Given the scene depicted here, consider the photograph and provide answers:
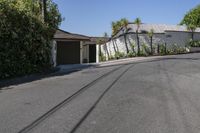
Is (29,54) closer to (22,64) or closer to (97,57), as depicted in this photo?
(22,64)

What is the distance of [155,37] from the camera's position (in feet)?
121

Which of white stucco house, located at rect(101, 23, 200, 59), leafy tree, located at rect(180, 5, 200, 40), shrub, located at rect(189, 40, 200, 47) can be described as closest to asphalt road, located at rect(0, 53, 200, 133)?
white stucco house, located at rect(101, 23, 200, 59)

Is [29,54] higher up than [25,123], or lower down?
higher up

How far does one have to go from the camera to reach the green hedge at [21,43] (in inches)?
624

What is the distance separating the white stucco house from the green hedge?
1729 centimetres

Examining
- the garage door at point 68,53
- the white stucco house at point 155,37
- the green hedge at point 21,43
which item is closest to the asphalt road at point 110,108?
the green hedge at point 21,43

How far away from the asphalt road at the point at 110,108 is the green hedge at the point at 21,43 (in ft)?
13.3

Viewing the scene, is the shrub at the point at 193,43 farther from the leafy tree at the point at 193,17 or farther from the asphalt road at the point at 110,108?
the asphalt road at the point at 110,108

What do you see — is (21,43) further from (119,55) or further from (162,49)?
(162,49)

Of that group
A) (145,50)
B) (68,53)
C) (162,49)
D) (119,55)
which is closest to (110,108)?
(68,53)

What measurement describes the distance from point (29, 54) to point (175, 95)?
10228mm

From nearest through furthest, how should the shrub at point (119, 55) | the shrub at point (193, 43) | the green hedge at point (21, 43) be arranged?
1. the green hedge at point (21, 43)
2. the shrub at point (119, 55)
3. the shrub at point (193, 43)

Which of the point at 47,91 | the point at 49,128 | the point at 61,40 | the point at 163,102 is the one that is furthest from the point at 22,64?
the point at 61,40

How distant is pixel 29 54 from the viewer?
18.2 m
